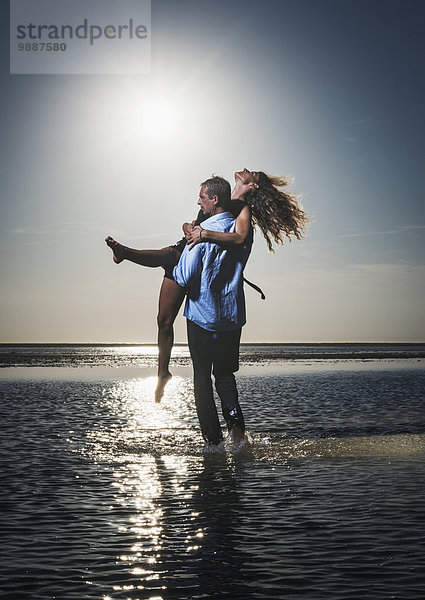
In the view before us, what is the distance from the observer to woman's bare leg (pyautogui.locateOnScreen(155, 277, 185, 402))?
9.62m

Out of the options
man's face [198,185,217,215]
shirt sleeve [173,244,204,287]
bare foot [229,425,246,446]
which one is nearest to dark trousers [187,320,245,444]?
bare foot [229,425,246,446]

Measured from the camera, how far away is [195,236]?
9414mm

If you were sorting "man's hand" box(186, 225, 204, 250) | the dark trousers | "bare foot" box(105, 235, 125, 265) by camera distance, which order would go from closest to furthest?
"bare foot" box(105, 235, 125, 265) < "man's hand" box(186, 225, 204, 250) < the dark trousers

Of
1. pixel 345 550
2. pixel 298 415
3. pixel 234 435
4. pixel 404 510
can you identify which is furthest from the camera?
pixel 298 415

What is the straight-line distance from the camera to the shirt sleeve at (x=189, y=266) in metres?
9.90

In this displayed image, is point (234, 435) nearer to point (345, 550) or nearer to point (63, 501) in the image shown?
point (63, 501)

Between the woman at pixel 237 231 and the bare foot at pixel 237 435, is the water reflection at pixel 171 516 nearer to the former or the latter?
the bare foot at pixel 237 435

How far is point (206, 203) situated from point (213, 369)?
6.66 ft

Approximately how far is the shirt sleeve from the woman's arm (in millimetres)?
315

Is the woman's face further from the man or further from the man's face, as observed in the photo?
the man's face

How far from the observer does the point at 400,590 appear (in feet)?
16.4

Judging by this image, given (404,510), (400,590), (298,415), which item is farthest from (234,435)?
(298,415)

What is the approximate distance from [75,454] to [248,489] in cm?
369

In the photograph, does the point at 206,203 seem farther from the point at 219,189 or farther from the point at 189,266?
the point at 189,266
